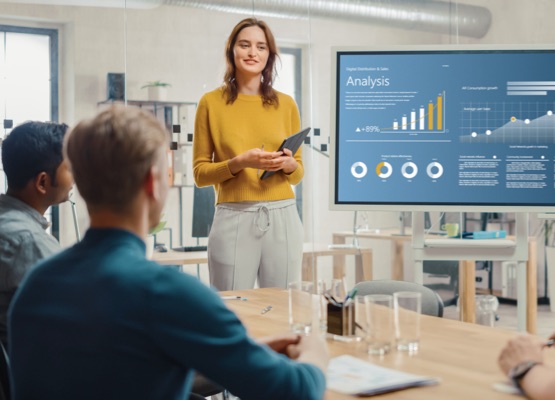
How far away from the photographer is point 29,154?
1.95 metres

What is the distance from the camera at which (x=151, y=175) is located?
122 centimetres

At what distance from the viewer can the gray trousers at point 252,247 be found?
10.5ft

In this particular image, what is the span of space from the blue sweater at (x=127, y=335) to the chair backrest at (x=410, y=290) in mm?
1534

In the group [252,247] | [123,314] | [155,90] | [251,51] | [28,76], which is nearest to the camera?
[123,314]

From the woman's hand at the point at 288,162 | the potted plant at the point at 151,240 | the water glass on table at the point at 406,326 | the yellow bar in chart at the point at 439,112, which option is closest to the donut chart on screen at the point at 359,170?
the yellow bar in chart at the point at 439,112

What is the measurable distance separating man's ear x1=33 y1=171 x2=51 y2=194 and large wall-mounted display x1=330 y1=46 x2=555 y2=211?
1964mm

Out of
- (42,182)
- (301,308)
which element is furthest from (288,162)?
(42,182)

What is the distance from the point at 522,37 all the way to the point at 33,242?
5808mm

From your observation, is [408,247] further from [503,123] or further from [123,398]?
[123,398]

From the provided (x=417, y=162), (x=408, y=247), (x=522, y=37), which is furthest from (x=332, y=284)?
(x=522, y=37)

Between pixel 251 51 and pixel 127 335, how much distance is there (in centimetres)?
238

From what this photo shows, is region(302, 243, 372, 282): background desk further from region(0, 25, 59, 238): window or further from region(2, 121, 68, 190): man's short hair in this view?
region(2, 121, 68, 190): man's short hair

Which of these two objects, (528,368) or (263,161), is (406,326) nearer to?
(528,368)

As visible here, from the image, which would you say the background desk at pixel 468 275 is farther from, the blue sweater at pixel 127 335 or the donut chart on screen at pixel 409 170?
the blue sweater at pixel 127 335
